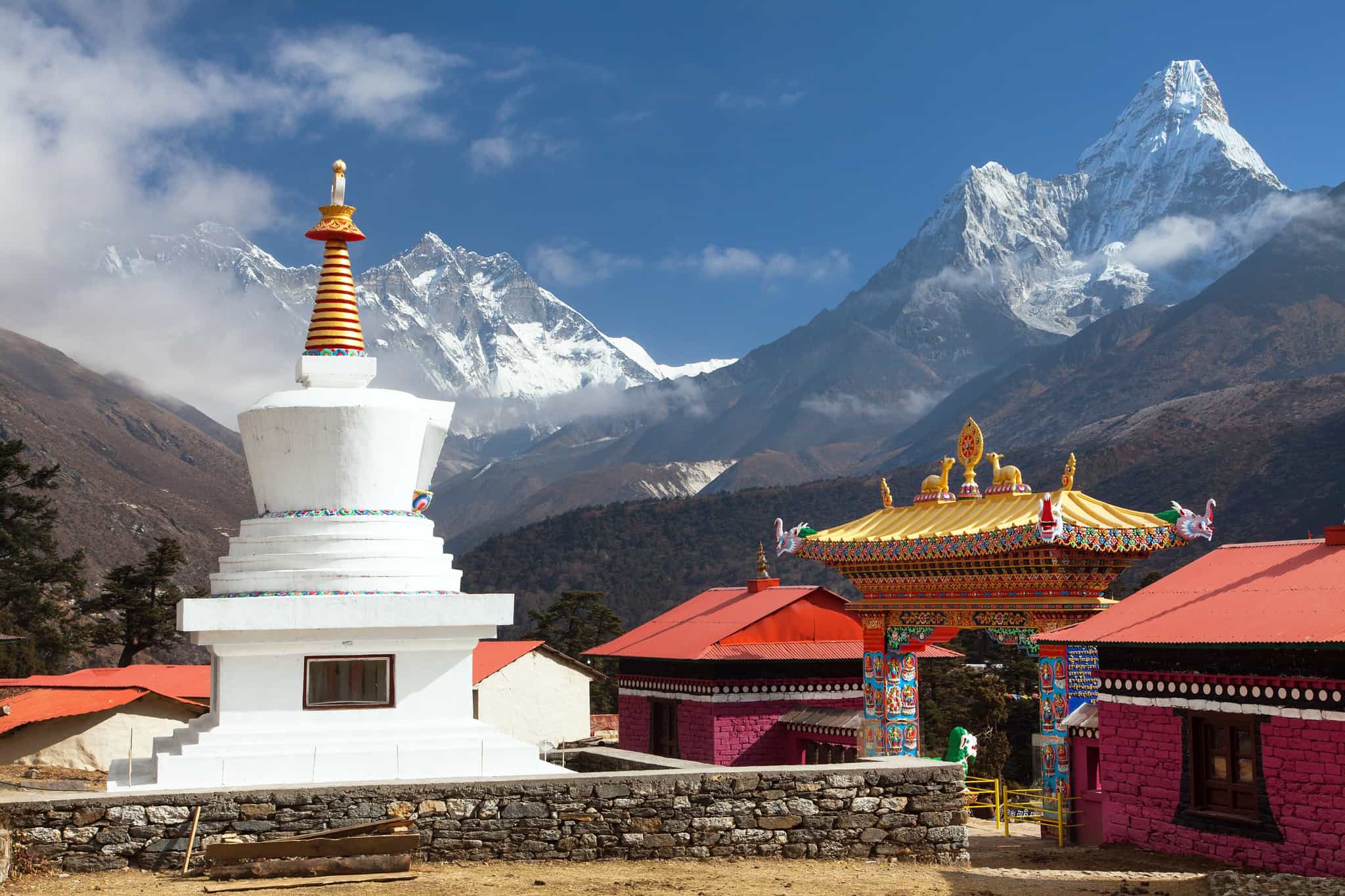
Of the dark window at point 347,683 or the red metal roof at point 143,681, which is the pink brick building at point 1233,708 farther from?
the red metal roof at point 143,681

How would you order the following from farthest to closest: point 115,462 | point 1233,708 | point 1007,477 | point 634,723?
point 115,462, point 634,723, point 1007,477, point 1233,708

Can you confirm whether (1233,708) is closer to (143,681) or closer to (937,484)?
(937,484)

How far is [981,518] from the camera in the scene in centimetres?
2125

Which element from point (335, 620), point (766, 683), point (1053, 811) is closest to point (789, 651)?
point (766, 683)

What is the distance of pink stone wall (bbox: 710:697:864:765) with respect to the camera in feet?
82.3

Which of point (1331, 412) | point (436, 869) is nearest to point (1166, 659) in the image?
point (436, 869)

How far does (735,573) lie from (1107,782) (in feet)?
324

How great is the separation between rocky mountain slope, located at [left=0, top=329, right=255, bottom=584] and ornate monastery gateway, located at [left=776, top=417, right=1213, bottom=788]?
6404 cm

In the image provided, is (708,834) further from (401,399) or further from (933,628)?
(933,628)

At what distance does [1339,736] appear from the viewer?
13.6m

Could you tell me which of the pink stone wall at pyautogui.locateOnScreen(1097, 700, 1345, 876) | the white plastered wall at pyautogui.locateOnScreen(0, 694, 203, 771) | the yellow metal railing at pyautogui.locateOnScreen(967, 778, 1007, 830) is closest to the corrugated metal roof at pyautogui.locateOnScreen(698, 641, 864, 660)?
the yellow metal railing at pyautogui.locateOnScreen(967, 778, 1007, 830)

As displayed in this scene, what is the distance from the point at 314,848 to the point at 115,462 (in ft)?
457

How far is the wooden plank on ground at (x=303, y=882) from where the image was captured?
10492mm

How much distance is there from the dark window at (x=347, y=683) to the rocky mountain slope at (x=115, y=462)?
225 feet
